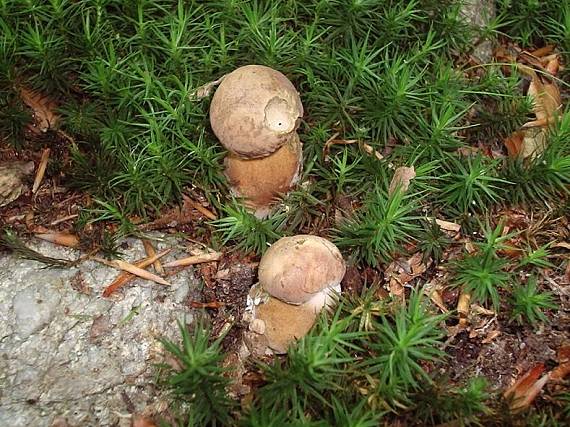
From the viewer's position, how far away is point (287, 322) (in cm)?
199

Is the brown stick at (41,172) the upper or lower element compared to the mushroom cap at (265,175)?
lower

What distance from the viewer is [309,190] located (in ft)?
7.52

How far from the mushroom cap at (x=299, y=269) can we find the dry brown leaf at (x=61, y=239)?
2.30ft

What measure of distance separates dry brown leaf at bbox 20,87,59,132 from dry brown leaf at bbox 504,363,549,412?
184 cm

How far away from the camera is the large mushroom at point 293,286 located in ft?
6.20

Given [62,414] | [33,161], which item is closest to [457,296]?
[62,414]

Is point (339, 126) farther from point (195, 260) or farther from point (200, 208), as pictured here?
point (195, 260)

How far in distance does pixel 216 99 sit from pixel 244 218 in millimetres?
401

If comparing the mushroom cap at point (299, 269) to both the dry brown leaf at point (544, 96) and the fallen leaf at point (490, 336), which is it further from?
the dry brown leaf at point (544, 96)

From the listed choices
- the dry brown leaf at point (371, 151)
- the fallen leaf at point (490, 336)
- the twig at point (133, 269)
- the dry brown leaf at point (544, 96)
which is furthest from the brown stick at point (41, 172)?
the dry brown leaf at point (544, 96)

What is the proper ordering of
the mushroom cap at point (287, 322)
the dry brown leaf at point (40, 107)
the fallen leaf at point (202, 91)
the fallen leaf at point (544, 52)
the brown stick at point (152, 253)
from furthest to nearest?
1. the fallen leaf at point (544, 52)
2. the dry brown leaf at point (40, 107)
3. the fallen leaf at point (202, 91)
4. the brown stick at point (152, 253)
5. the mushroom cap at point (287, 322)

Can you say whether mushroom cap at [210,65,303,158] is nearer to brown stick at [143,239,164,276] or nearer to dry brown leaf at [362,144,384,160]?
dry brown leaf at [362,144,384,160]

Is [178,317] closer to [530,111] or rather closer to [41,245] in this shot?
[41,245]

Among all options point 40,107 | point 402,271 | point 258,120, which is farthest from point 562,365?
point 40,107
